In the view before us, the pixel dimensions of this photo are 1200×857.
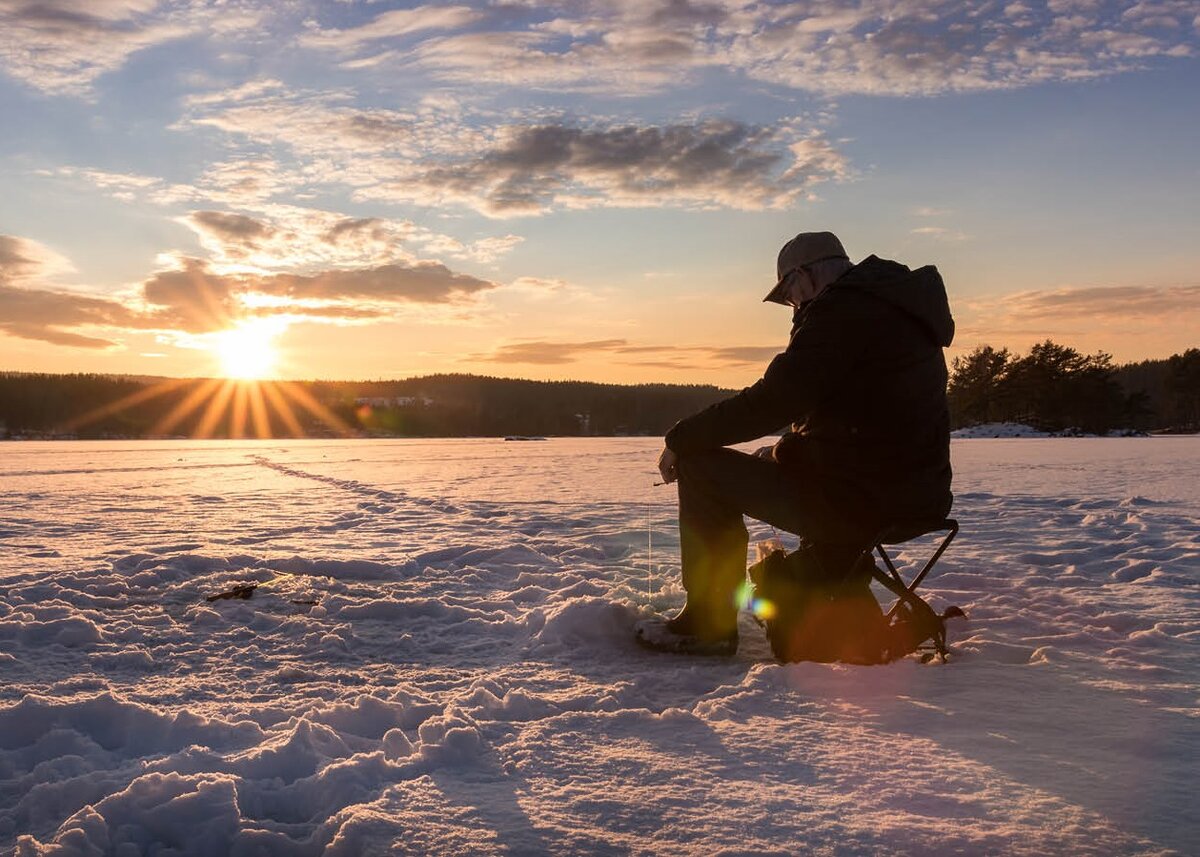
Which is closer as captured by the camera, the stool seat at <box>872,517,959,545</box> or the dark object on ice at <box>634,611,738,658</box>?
the stool seat at <box>872,517,959,545</box>

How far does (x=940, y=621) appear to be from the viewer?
3076 mm

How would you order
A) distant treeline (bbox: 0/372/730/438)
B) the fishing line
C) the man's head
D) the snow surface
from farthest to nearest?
distant treeline (bbox: 0/372/730/438)
the fishing line
the man's head
the snow surface

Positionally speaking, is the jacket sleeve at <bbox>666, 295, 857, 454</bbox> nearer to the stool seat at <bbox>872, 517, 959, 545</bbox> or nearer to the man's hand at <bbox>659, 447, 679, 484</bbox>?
the man's hand at <bbox>659, 447, 679, 484</bbox>

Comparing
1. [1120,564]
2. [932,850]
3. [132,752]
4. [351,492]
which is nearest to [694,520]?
[932,850]

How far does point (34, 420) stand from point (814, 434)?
123889 millimetres

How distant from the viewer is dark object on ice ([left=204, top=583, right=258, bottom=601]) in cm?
436

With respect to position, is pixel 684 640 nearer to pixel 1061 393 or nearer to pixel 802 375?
pixel 802 375

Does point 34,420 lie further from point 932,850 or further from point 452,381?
point 932,850

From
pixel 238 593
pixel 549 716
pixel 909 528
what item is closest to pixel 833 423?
pixel 909 528

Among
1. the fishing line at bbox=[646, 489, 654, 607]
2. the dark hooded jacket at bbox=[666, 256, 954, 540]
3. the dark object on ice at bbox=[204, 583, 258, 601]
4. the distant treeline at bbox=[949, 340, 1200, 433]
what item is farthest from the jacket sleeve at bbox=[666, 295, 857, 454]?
the distant treeline at bbox=[949, 340, 1200, 433]

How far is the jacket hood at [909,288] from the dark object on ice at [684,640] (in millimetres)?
1536

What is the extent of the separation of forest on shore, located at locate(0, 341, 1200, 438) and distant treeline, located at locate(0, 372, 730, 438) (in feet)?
0.73

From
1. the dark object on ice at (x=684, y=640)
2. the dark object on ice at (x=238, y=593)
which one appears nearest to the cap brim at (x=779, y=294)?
the dark object on ice at (x=684, y=640)

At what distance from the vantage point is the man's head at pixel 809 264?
308cm
